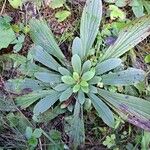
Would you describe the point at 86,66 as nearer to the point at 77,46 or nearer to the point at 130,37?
the point at 77,46

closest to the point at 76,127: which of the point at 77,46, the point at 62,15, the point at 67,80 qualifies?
the point at 67,80

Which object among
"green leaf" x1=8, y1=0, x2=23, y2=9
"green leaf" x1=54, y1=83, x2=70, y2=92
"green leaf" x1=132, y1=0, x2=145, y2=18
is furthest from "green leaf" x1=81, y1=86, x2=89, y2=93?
"green leaf" x1=8, y1=0, x2=23, y2=9

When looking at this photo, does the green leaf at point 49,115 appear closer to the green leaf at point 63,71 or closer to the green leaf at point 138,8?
the green leaf at point 63,71

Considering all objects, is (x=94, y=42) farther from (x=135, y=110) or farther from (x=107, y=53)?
(x=135, y=110)

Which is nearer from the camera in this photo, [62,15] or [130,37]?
[130,37]

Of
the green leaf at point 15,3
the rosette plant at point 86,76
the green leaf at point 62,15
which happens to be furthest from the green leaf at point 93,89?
the green leaf at point 15,3

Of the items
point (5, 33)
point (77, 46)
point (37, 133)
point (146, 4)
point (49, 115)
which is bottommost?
point (37, 133)

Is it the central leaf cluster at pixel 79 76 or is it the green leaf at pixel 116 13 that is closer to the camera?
the central leaf cluster at pixel 79 76
